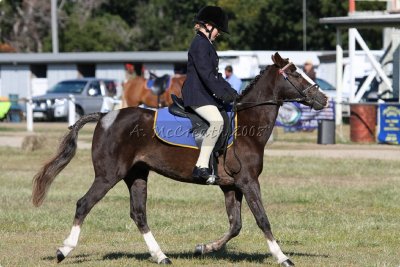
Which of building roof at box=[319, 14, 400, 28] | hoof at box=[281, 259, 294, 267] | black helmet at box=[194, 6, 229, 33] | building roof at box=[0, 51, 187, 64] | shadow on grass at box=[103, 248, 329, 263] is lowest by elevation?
shadow on grass at box=[103, 248, 329, 263]

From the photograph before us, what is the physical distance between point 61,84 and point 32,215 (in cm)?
3192

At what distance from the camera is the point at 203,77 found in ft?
36.9

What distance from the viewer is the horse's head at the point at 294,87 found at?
1166 centimetres

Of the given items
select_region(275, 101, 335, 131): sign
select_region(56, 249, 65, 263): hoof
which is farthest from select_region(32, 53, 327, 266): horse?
select_region(275, 101, 335, 131): sign

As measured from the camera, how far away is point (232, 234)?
38.6ft

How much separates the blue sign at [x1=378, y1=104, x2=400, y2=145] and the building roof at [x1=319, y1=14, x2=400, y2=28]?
3061mm

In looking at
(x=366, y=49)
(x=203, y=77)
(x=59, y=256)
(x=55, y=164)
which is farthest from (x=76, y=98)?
(x=203, y=77)

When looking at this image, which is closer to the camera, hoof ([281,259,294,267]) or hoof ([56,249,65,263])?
hoof ([281,259,294,267])

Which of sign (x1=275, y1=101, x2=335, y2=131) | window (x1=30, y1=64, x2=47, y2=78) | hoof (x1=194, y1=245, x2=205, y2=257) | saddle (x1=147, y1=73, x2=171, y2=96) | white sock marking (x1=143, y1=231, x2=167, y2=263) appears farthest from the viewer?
window (x1=30, y1=64, x2=47, y2=78)

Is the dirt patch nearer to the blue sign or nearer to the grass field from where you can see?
the blue sign

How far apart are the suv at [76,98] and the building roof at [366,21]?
47.7 feet

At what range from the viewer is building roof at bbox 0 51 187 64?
51.0 metres

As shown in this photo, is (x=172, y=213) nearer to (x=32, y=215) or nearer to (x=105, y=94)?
(x=32, y=215)

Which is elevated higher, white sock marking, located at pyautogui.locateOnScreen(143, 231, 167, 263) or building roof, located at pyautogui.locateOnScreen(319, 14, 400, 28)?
building roof, located at pyautogui.locateOnScreen(319, 14, 400, 28)
